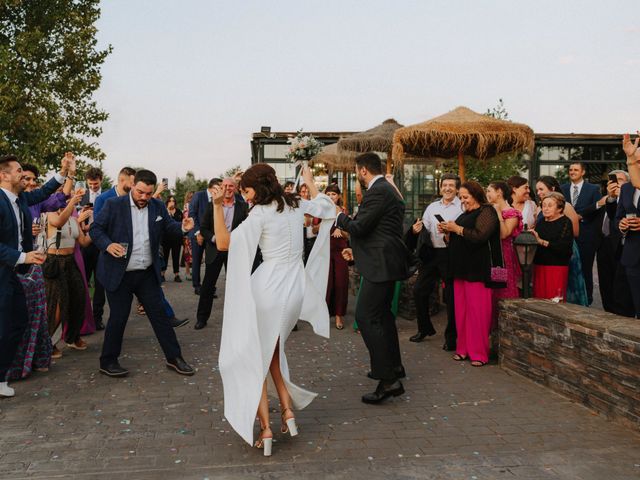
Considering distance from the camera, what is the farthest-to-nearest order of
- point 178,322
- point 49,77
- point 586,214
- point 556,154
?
point 556,154, point 49,77, point 586,214, point 178,322

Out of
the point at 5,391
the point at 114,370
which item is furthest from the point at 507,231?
the point at 5,391

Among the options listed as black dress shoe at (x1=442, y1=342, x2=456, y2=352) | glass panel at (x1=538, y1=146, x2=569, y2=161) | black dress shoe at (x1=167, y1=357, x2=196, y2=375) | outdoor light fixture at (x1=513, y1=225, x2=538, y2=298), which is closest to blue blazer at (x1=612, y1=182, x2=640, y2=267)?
outdoor light fixture at (x1=513, y1=225, x2=538, y2=298)

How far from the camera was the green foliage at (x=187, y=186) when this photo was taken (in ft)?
154

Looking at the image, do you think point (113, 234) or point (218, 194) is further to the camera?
point (113, 234)

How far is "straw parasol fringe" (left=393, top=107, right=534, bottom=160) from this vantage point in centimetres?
1045

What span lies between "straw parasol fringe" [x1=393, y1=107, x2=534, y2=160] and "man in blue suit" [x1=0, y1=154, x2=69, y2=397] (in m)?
6.71

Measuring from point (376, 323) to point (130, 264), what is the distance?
2667 millimetres

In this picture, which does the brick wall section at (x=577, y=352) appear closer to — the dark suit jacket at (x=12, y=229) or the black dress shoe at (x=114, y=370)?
the black dress shoe at (x=114, y=370)

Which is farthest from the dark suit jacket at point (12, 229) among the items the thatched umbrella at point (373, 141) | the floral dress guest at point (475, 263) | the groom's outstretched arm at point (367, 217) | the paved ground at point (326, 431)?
the thatched umbrella at point (373, 141)

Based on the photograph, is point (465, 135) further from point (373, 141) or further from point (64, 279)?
point (64, 279)

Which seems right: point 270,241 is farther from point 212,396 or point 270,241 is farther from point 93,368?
point 93,368

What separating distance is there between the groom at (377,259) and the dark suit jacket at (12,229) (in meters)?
3.00

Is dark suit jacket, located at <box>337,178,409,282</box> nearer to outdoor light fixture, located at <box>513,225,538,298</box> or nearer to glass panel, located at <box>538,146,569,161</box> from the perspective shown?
outdoor light fixture, located at <box>513,225,538,298</box>

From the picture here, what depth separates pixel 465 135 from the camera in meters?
10.6
